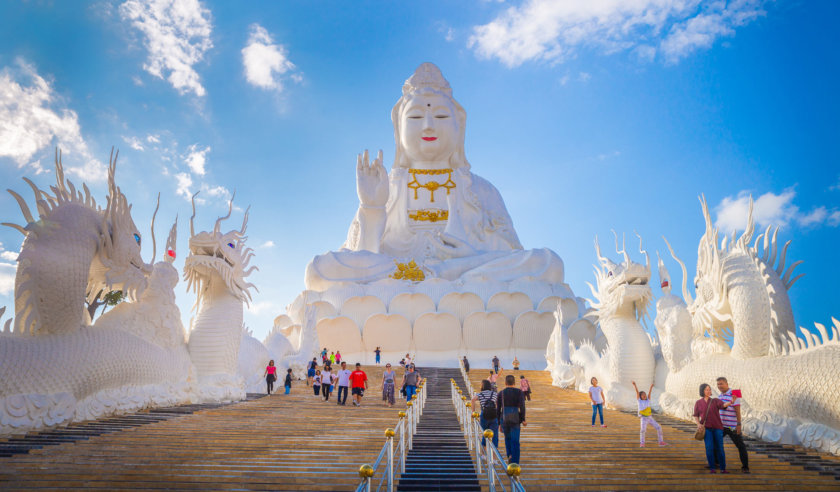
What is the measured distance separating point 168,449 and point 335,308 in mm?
13313

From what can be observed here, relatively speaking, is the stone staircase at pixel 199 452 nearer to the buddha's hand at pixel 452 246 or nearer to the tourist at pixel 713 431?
the tourist at pixel 713 431

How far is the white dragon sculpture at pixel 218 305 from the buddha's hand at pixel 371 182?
31.4ft

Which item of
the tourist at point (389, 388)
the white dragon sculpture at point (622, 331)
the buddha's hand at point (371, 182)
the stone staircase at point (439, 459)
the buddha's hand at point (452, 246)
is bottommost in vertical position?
the stone staircase at point (439, 459)

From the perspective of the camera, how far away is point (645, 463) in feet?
17.8

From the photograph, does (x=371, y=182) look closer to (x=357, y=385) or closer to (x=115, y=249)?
(x=357, y=385)

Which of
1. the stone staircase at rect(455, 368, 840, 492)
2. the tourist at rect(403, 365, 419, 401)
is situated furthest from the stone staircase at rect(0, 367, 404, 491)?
the tourist at rect(403, 365, 419, 401)

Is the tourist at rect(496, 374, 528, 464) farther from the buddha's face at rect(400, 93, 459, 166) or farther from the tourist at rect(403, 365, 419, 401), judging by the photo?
the buddha's face at rect(400, 93, 459, 166)

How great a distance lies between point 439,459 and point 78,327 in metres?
5.16

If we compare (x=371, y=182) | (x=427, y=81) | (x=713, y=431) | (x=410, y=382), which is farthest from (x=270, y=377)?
(x=427, y=81)

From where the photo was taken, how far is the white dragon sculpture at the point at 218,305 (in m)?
10.2

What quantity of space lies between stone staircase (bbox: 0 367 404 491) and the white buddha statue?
11894mm

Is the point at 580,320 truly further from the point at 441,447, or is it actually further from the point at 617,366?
the point at 441,447

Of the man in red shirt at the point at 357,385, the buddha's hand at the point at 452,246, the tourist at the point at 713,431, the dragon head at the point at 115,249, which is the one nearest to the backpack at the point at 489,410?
the tourist at the point at 713,431

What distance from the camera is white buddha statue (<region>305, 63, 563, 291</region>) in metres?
19.9
